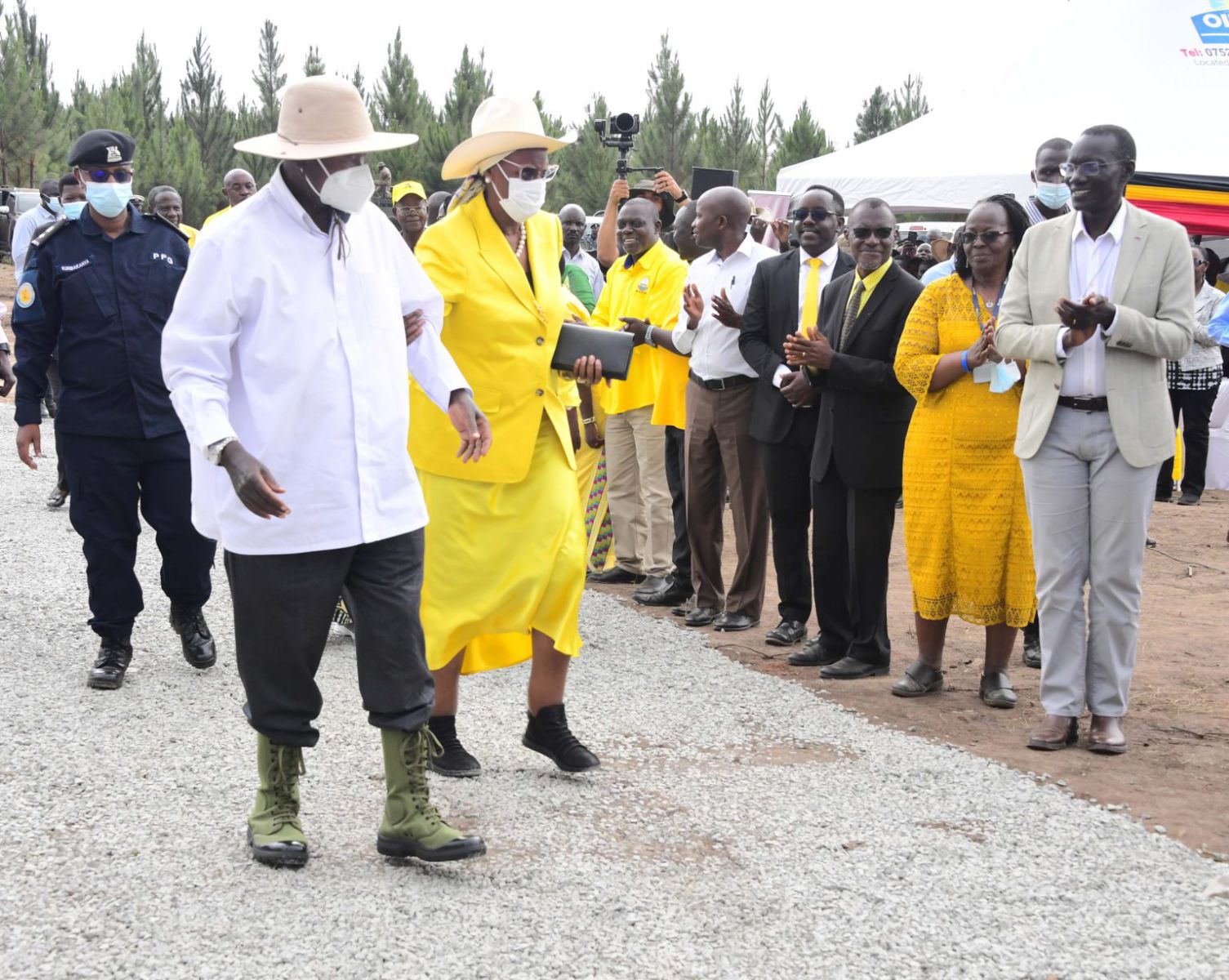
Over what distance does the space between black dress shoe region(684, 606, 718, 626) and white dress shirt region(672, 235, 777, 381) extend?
132cm

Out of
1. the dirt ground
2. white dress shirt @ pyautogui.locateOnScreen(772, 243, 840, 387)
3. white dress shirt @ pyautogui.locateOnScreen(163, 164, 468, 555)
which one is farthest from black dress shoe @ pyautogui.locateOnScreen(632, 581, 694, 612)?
white dress shirt @ pyautogui.locateOnScreen(163, 164, 468, 555)

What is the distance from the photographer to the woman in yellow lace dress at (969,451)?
6.02 m

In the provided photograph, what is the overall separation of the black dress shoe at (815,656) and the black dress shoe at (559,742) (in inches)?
87.8

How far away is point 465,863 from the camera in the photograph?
13.5ft

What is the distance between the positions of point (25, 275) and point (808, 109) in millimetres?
47236

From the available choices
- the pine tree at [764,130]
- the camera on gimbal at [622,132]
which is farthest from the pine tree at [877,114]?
the camera on gimbal at [622,132]

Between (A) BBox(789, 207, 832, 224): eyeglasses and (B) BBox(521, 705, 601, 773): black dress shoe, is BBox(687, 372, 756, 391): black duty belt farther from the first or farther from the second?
(B) BBox(521, 705, 601, 773): black dress shoe

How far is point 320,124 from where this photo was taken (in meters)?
3.93

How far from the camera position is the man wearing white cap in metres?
3.81

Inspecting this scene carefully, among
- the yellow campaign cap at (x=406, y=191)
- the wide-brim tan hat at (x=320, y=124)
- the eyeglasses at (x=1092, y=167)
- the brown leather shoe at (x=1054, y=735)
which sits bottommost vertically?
the brown leather shoe at (x=1054, y=735)

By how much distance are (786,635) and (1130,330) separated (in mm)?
2791

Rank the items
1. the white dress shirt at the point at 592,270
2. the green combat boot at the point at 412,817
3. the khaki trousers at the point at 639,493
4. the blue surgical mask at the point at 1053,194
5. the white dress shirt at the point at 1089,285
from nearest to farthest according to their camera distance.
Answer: the green combat boot at the point at 412,817
the white dress shirt at the point at 1089,285
the blue surgical mask at the point at 1053,194
the khaki trousers at the point at 639,493
the white dress shirt at the point at 592,270

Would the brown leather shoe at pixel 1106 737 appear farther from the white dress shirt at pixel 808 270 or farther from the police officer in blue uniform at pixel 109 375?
the police officer in blue uniform at pixel 109 375

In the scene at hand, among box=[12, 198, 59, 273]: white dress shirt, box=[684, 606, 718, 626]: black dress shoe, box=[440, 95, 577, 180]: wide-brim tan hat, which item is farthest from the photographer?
box=[12, 198, 59, 273]: white dress shirt
